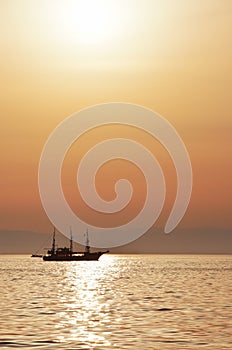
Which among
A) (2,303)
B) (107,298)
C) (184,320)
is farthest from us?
(107,298)

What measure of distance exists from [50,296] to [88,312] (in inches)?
1084

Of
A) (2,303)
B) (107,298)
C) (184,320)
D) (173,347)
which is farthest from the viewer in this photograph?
(107,298)

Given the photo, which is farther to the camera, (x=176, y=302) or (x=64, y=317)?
(x=176, y=302)

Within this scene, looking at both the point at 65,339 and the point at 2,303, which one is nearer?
the point at 65,339

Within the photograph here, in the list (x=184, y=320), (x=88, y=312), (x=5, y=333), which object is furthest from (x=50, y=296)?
(x=5, y=333)

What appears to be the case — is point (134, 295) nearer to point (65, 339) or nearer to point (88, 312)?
point (88, 312)

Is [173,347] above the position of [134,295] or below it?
below

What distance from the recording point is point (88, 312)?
86312mm

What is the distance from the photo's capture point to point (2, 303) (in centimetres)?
9844

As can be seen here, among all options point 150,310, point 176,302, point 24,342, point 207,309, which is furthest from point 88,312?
point 24,342

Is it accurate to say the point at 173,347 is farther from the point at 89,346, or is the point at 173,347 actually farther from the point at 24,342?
the point at 24,342

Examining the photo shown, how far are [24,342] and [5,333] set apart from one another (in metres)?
5.67

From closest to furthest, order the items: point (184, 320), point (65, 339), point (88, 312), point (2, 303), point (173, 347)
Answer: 1. point (173, 347)
2. point (65, 339)
3. point (184, 320)
4. point (88, 312)
5. point (2, 303)

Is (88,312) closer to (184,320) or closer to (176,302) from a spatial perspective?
(184,320)
